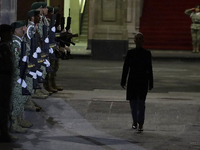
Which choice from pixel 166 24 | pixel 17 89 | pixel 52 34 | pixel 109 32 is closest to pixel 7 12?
pixel 52 34

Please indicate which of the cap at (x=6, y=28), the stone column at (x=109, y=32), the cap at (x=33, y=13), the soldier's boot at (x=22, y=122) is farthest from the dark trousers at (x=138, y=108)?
the stone column at (x=109, y=32)

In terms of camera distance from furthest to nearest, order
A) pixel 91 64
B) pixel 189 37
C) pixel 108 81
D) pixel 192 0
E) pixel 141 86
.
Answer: pixel 192 0, pixel 189 37, pixel 91 64, pixel 108 81, pixel 141 86

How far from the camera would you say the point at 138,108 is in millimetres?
10484

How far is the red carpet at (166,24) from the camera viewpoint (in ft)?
92.0

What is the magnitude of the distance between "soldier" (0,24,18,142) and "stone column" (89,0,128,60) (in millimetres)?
15168

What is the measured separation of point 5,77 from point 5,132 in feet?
2.75

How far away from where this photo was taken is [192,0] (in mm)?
31844

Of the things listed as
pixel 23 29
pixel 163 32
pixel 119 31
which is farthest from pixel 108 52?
pixel 23 29

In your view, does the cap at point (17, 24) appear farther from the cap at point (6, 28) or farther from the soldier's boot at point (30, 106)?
the soldier's boot at point (30, 106)

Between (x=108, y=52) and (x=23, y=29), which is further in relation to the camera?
(x=108, y=52)

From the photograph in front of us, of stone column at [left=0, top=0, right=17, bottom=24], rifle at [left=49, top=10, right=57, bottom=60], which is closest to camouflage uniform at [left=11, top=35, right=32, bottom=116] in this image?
stone column at [left=0, top=0, right=17, bottom=24]

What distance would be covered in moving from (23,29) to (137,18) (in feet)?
64.1

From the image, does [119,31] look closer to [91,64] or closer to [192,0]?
[91,64]

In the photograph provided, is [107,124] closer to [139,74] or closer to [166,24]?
[139,74]
